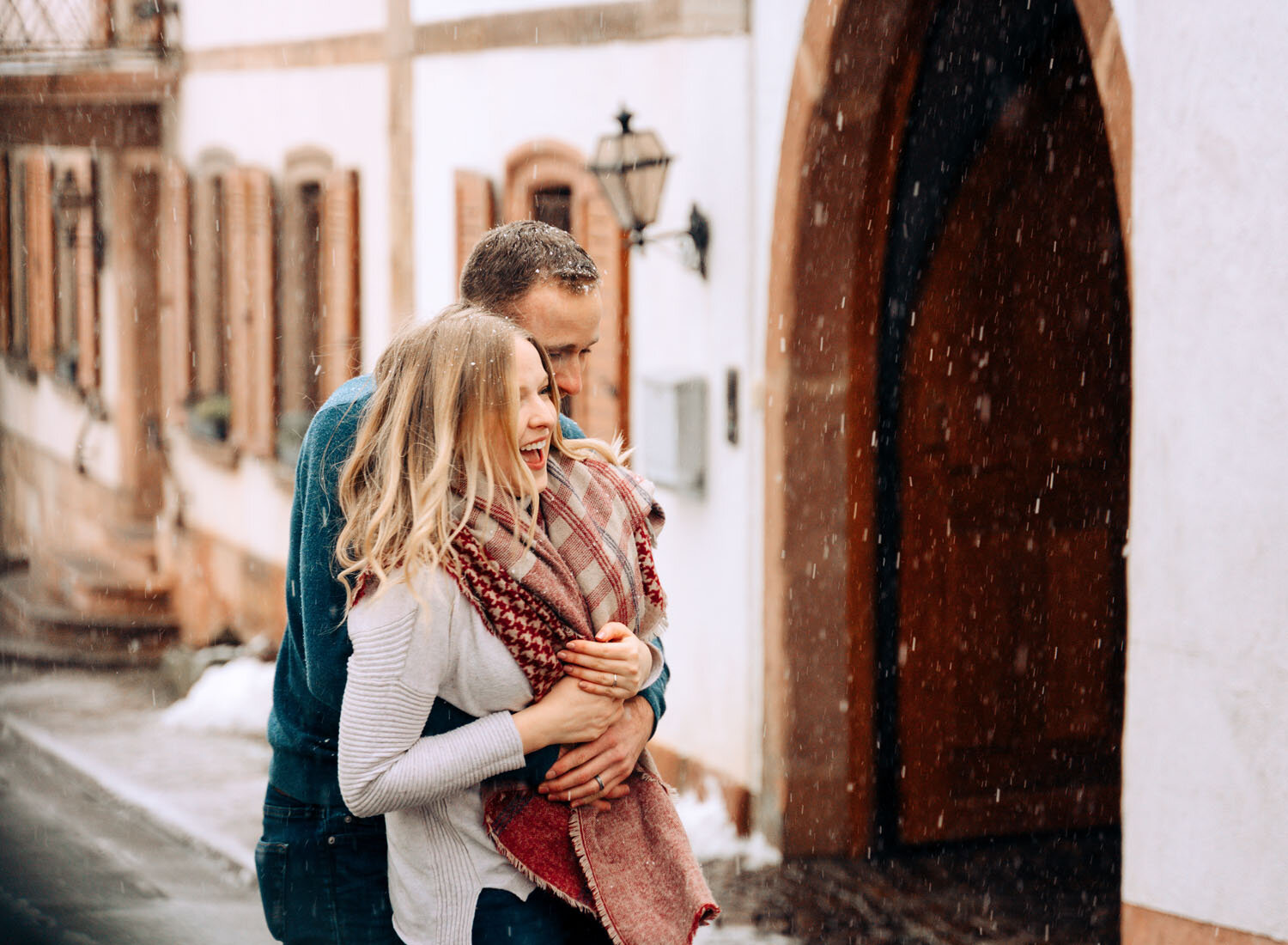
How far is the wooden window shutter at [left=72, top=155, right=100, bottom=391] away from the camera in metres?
14.4

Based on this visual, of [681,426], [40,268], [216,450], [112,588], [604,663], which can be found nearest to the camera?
[604,663]

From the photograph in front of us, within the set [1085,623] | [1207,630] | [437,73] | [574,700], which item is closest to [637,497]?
[574,700]

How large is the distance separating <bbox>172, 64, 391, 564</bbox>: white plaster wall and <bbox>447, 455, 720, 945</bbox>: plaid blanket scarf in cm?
776

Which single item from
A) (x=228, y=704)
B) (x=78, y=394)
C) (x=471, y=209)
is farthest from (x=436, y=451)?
(x=78, y=394)

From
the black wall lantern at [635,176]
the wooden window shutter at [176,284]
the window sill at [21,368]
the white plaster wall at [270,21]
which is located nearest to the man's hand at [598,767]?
the black wall lantern at [635,176]

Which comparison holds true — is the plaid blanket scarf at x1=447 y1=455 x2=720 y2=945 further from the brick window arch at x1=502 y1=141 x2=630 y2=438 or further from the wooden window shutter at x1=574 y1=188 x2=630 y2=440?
the wooden window shutter at x1=574 y1=188 x2=630 y2=440

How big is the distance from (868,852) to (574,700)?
14.1 feet

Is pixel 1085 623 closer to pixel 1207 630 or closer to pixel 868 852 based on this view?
pixel 868 852

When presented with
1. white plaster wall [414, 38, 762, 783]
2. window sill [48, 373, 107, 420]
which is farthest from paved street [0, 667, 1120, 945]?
window sill [48, 373, 107, 420]

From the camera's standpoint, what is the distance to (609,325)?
746 centimetres

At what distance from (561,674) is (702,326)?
450 cm

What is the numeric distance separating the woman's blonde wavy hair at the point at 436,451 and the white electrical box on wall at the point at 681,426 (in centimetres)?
438

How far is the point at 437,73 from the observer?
9250mm

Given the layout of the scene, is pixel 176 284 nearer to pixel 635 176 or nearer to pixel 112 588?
pixel 112 588
